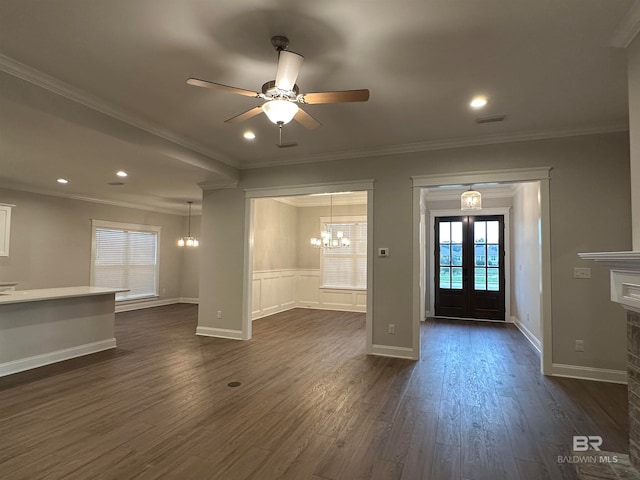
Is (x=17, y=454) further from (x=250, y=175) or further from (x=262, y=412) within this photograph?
(x=250, y=175)

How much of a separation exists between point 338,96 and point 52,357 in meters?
4.69

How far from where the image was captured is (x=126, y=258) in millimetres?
8703

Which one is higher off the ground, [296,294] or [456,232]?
[456,232]

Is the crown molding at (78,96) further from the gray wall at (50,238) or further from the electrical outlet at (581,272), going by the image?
the electrical outlet at (581,272)

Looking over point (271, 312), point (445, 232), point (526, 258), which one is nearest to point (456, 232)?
point (445, 232)

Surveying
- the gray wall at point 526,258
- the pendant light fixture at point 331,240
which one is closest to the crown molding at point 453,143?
the gray wall at point 526,258

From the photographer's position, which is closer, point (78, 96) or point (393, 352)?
point (78, 96)

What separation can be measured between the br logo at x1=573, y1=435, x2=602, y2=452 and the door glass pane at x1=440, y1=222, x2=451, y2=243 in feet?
18.1

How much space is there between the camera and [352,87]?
314 cm

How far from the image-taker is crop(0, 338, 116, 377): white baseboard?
3.92 meters

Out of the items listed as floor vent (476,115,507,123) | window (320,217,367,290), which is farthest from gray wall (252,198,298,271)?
floor vent (476,115,507,123)

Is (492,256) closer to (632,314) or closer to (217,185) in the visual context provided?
(632,314)

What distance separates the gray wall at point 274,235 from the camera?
7.64 m

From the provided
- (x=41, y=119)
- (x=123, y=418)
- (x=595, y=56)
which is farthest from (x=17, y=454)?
(x=595, y=56)
